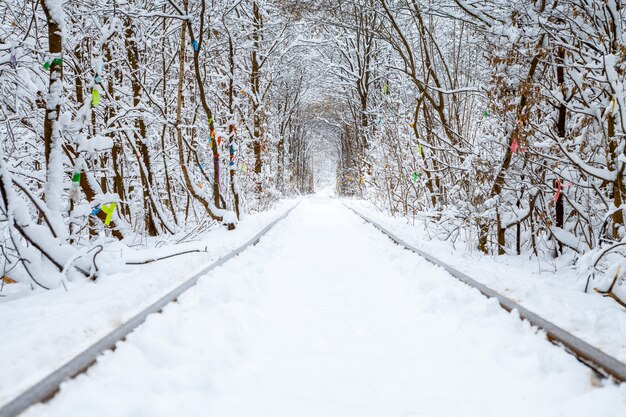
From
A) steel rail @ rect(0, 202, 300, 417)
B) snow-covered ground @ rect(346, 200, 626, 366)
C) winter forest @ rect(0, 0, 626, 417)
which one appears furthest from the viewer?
snow-covered ground @ rect(346, 200, 626, 366)

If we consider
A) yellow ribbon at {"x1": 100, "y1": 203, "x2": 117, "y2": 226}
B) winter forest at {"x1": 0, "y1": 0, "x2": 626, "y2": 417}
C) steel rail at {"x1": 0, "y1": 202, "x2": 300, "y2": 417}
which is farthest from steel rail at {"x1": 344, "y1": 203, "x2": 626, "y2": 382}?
yellow ribbon at {"x1": 100, "y1": 203, "x2": 117, "y2": 226}

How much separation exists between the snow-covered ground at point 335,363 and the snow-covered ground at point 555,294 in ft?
0.86

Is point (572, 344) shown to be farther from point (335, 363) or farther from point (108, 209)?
point (108, 209)

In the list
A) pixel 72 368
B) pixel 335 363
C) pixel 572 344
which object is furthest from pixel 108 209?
pixel 572 344

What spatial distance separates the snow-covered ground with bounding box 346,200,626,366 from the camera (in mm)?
2471

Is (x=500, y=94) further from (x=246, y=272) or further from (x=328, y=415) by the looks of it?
(x=328, y=415)

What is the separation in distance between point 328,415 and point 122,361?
115cm

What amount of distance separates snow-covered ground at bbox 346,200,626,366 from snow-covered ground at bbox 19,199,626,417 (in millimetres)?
261

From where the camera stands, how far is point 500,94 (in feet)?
16.8

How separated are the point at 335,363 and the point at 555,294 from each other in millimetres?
2139

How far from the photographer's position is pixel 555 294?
→ 11.2 ft

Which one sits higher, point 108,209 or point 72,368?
point 108,209

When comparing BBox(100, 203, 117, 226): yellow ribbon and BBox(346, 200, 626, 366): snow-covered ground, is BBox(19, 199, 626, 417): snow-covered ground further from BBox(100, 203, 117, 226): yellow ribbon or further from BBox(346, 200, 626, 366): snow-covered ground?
BBox(100, 203, 117, 226): yellow ribbon

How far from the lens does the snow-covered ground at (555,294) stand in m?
2.47
